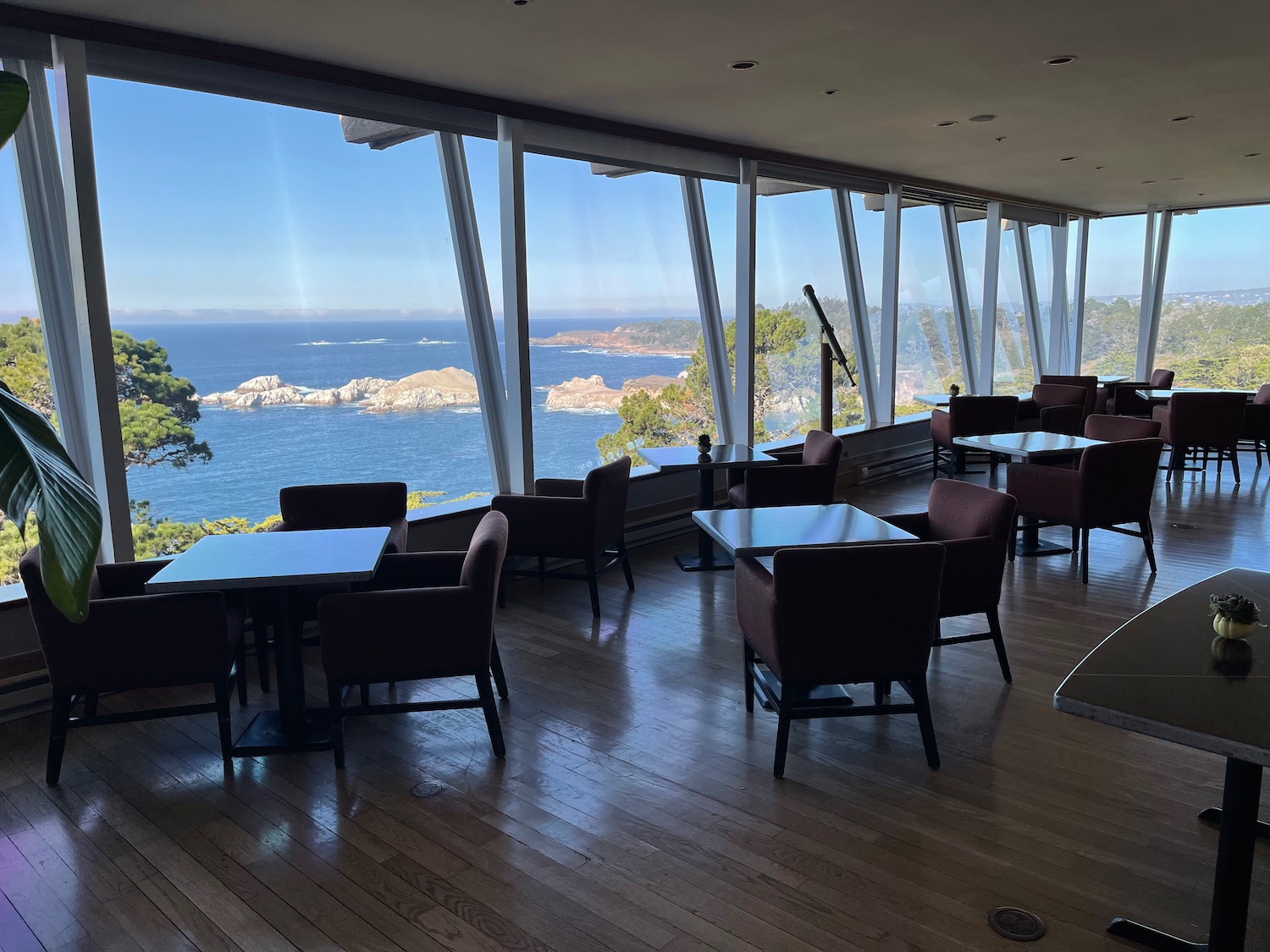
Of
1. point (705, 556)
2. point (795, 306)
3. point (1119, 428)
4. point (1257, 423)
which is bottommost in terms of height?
point (705, 556)

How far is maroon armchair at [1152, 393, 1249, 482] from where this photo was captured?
27.8 feet

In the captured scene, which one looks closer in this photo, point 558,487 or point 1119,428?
point 558,487

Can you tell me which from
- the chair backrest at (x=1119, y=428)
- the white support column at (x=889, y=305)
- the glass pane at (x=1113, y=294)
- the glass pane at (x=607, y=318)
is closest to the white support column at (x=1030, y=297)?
the glass pane at (x=1113, y=294)

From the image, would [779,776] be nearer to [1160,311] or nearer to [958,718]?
[958,718]

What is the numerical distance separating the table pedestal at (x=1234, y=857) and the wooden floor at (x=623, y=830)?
11.1 inches

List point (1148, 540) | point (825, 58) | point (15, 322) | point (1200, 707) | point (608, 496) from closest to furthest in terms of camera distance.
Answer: point (1200, 707) < point (15, 322) < point (825, 58) < point (608, 496) < point (1148, 540)

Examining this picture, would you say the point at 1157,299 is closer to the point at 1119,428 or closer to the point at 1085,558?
the point at 1119,428

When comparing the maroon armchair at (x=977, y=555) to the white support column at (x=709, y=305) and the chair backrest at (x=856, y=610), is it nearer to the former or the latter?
the chair backrest at (x=856, y=610)

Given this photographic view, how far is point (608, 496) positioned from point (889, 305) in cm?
543

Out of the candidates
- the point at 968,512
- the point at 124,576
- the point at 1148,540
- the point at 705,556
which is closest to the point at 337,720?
the point at 124,576

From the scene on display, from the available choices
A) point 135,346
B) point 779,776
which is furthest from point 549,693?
point 135,346

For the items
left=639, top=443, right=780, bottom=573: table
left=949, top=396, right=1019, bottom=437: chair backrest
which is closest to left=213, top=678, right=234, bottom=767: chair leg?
left=639, top=443, right=780, bottom=573: table

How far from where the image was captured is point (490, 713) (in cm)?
341

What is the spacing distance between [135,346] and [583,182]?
3.53m
